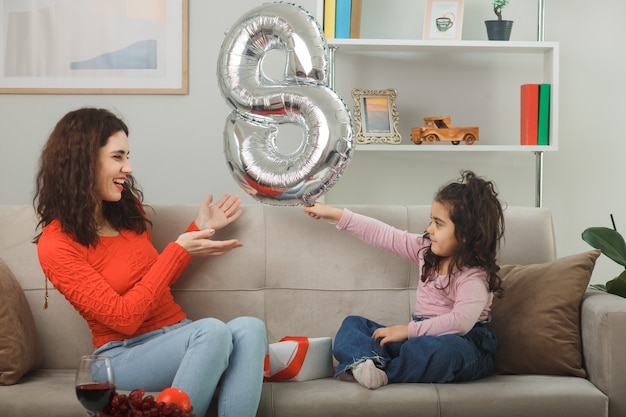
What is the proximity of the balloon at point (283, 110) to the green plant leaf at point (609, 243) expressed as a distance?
92 cm

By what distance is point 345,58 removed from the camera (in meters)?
3.46

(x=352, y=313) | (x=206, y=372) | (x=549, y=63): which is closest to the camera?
(x=206, y=372)

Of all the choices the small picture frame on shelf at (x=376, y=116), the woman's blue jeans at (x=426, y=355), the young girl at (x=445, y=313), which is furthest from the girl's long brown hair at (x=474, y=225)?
the small picture frame on shelf at (x=376, y=116)

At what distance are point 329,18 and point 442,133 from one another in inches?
23.3

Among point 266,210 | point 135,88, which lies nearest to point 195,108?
point 135,88

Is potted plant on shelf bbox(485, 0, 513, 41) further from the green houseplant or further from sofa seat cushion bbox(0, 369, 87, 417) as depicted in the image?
sofa seat cushion bbox(0, 369, 87, 417)

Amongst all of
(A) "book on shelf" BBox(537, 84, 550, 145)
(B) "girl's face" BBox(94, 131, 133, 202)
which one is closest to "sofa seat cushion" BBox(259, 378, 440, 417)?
(B) "girl's face" BBox(94, 131, 133, 202)

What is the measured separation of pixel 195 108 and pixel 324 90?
1452 mm

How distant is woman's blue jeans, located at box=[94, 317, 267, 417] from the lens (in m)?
1.95

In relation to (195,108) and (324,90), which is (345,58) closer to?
(195,108)

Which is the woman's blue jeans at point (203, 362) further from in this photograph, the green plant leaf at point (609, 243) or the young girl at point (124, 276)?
the green plant leaf at point (609, 243)

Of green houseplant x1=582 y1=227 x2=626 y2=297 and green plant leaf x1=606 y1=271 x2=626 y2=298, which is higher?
green houseplant x1=582 y1=227 x2=626 y2=297

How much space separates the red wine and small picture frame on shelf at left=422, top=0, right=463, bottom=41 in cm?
221

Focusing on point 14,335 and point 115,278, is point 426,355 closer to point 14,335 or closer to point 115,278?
point 115,278
